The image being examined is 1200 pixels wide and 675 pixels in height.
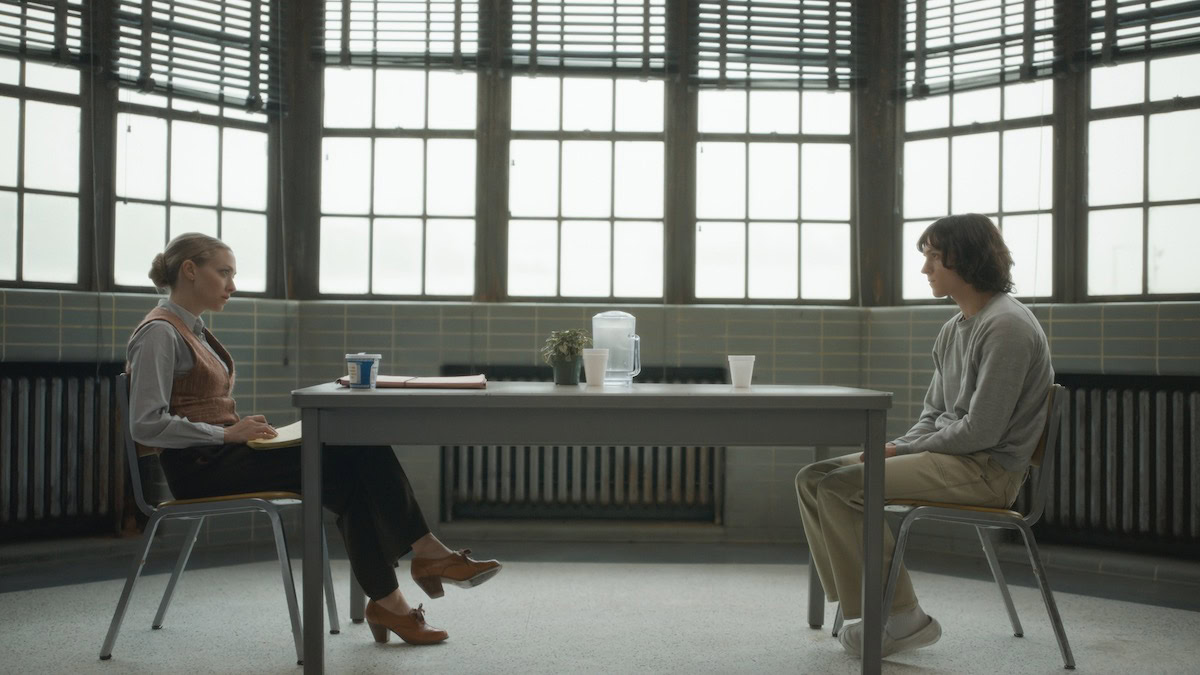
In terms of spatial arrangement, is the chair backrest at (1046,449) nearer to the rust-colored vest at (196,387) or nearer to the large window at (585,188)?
the large window at (585,188)

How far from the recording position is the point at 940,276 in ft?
9.00

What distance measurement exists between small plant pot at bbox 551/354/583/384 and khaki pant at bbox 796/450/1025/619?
0.74 meters

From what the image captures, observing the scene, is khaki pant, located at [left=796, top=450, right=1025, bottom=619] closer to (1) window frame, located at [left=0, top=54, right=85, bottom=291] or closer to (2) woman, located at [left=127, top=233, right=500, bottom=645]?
(2) woman, located at [left=127, top=233, right=500, bottom=645]

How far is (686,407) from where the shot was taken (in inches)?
91.7

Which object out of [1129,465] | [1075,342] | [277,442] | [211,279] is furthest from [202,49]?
[1129,465]

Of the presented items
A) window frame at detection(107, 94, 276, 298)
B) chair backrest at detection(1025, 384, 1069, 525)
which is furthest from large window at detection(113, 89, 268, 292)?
chair backrest at detection(1025, 384, 1069, 525)

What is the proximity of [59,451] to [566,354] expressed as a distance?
2266 mm

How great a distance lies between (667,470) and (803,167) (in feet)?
4.93

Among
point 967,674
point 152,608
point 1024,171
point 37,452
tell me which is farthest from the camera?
point 1024,171

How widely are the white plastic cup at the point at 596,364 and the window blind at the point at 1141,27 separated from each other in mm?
2590

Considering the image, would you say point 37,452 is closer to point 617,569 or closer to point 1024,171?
point 617,569

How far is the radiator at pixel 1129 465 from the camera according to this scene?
3604mm

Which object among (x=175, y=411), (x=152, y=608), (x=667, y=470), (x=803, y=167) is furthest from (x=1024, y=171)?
(x=152, y=608)

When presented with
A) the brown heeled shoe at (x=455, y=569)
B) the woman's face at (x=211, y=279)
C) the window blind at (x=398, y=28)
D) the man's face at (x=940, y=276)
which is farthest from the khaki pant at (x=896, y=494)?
the window blind at (x=398, y=28)
